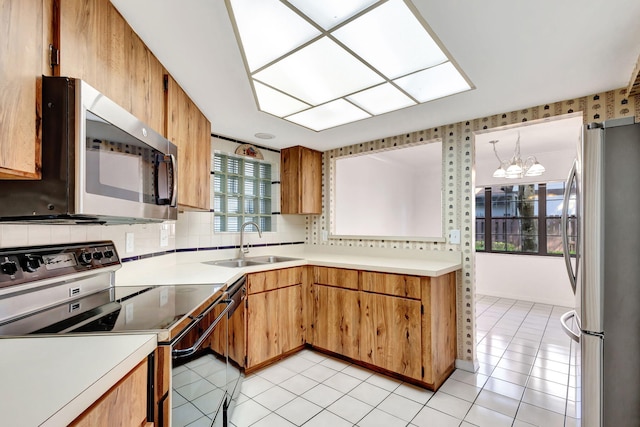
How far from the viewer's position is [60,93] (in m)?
0.85

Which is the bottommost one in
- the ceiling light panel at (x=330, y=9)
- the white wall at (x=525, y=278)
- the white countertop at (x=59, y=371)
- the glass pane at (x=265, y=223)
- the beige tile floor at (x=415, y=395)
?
the beige tile floor at (x=415, y=395)

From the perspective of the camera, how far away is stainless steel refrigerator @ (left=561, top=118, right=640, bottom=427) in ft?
4.15

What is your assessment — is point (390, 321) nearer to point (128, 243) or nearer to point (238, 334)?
point (238, 334)

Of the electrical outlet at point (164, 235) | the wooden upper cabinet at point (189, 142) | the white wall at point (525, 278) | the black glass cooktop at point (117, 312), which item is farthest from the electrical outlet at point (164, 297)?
the white wall at point (525, 278)

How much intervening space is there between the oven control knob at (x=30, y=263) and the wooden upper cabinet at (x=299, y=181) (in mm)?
2405

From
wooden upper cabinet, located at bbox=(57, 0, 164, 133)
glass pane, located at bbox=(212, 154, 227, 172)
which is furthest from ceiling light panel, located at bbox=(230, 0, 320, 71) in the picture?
glass pane, located at bbox=(212, 154, 227, 172)

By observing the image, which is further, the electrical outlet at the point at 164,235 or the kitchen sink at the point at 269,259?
the kitchen sink at the point at 269,259

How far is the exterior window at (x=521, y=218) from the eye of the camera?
4770mm

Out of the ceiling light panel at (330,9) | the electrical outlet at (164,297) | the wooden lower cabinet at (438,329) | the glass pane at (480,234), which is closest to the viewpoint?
the ceiling light panel at (330,9)

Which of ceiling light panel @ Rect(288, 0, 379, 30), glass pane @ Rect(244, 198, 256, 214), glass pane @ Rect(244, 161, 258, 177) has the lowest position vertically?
glass pane @ Rect(244, 198, 256, 214)

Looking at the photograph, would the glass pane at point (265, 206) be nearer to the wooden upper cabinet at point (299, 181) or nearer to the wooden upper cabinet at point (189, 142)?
the wooden upper cabinet at point (299, 181)

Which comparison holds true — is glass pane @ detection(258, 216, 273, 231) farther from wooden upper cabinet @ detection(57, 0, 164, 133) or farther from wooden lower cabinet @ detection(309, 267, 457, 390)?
wooden upper cabinet @ detection(57, 0, 164, 133)

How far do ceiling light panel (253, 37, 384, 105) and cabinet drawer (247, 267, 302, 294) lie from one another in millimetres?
1467

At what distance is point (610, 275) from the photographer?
130cm
